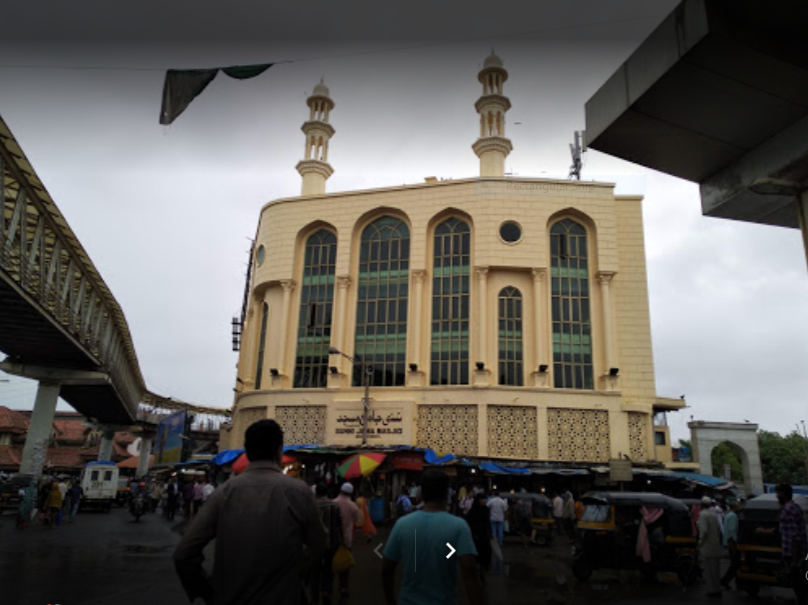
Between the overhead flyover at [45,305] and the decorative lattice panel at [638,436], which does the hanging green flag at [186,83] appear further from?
the decorative lattice panel at [638,436]

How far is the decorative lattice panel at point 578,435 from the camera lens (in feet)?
94.5

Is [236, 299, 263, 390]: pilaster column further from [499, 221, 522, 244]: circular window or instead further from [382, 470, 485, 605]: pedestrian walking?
[382, 470, 485, 605]: pedestrian walking

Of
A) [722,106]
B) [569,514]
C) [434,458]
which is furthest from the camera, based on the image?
[434,458]

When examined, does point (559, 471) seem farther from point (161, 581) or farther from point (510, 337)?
point (161, 581)

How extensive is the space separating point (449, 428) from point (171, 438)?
27.6 metres

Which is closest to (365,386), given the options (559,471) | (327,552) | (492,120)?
(559,471)

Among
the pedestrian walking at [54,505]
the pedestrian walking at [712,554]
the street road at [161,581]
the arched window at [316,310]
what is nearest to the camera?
the street road at [161,581]

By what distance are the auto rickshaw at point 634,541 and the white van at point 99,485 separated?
27.9m

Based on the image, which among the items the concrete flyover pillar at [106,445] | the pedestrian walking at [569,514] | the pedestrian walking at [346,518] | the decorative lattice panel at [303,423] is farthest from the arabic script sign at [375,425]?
the concrete flyover pillar at [106,445]

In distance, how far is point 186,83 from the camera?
9.36m

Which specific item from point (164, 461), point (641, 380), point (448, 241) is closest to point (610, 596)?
point (641, 380)

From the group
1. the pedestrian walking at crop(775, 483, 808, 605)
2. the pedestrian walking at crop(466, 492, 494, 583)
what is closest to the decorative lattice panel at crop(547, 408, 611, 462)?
the pedestrian walking at crop(466, 492, 494, 583)

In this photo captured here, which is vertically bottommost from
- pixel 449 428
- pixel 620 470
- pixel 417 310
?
pixel 620 470

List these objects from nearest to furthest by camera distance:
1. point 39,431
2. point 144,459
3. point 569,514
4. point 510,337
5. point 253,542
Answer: point 253,542
point 569,514
point 39,431
point 510,337
point 144,459
